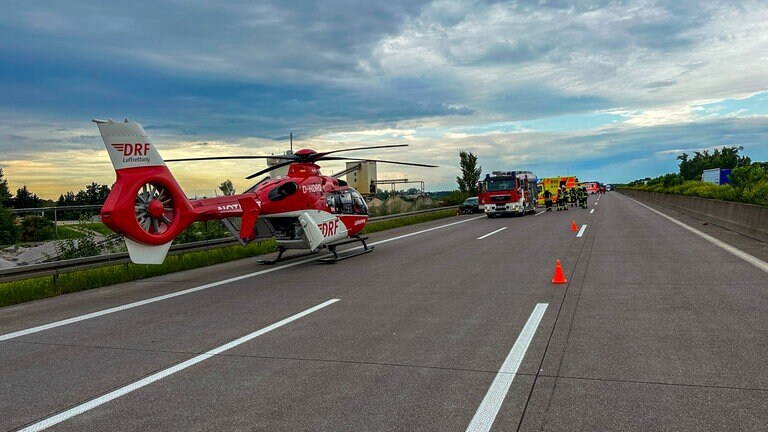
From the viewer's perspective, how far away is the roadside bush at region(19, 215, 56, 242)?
11922 millimetres

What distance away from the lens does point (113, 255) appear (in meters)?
12.2

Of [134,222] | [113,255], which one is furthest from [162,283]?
[134,222]

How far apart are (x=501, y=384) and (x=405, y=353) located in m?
1.34

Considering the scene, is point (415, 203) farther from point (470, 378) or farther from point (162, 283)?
point (470, 378)

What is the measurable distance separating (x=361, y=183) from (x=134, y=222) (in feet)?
96.3

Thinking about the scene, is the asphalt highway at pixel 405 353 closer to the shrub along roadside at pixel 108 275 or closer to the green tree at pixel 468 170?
the shrub along roadside at pixel 108 275

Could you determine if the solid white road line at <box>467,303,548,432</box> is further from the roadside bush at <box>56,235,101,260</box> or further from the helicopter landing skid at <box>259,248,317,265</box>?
the roadside bush at <box>56,235,101,260</box>

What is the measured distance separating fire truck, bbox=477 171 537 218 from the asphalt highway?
23305mm

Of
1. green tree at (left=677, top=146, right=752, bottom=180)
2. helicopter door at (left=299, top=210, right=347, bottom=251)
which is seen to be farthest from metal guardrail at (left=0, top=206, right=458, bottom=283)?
green tree at (left=677, top=146, right=752, bottom=180)

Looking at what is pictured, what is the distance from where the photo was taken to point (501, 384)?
4766 mm

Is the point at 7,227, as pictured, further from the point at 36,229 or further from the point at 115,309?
the point at 115,309

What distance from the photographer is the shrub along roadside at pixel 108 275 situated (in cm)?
1029

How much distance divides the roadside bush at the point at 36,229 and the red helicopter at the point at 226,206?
3634 millimetres

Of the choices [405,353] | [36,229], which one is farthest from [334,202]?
[405,353]
